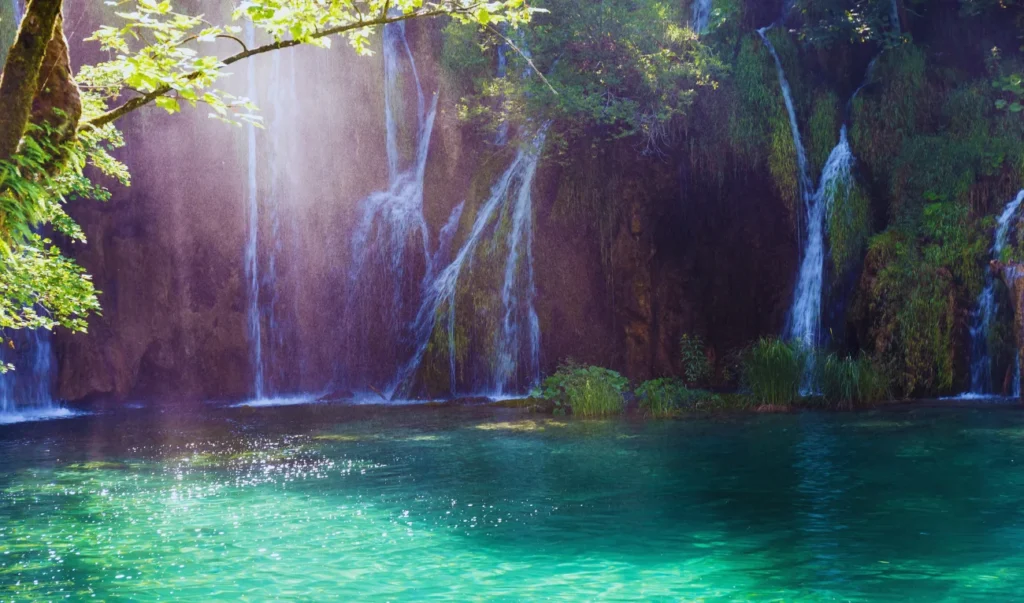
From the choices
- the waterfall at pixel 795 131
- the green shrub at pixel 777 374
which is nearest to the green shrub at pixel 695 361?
the green shrub at pixel 777 374

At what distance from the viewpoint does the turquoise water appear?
6.79m

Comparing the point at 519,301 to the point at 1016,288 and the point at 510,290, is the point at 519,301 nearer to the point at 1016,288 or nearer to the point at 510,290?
the point at 510,290

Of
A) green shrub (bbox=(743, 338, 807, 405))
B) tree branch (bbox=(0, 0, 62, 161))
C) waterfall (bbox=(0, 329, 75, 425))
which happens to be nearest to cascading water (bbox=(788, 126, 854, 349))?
green shrub (bbox=(743, 338, 807, 405))

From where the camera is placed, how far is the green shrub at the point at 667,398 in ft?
54.3

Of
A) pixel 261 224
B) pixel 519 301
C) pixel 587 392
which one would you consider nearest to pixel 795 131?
pixel 519 301

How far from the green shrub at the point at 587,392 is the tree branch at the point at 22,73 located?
12.4 m

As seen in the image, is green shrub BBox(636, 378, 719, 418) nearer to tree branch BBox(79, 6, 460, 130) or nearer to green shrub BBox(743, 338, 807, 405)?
green shrub BBox(743, 338, 807, 405)

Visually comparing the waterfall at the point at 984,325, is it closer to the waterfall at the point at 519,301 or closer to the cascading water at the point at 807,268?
the cascading water at the point at 807,268

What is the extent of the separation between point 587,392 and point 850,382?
4.72 metres

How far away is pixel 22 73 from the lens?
539 cm

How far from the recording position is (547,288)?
21.7 m

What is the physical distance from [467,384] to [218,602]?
14.4m

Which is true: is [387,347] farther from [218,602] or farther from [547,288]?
[218,602]

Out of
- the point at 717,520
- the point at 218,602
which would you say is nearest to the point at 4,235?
the point at 218,602
